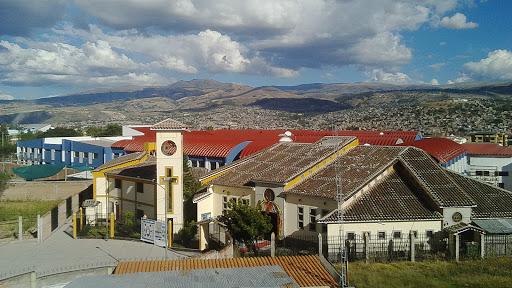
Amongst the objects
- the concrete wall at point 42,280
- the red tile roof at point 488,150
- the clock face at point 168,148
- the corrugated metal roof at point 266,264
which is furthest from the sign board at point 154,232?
the red tile roof at point 488,150

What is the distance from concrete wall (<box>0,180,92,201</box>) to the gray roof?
3696 centimetres

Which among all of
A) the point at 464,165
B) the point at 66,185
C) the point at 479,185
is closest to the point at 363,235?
the point at 479,185

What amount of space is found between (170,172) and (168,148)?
5.29 ft

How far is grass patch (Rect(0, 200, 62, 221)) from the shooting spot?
40094mm

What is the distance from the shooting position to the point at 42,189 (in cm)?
4891

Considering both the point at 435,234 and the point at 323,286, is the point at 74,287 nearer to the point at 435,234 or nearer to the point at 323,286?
the point at 323,286

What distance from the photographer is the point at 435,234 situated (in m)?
23.4

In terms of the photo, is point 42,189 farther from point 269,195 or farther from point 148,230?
point 269,195

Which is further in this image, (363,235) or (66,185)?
(66,185)

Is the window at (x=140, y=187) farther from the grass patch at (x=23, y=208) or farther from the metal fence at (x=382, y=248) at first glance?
the metal fence at (x=382, y=248)

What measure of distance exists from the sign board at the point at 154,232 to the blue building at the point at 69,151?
33.0 meters

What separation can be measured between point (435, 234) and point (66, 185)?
130 ft

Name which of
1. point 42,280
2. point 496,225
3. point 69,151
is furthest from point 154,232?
point 69,151

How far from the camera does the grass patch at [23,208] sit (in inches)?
1578
